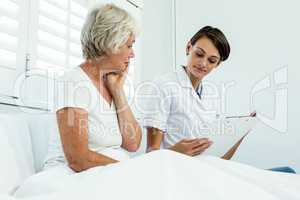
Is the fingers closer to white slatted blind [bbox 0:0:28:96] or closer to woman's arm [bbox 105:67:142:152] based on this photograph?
woman's arm [bbox 105:67:142:152]

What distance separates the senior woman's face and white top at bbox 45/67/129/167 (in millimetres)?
120

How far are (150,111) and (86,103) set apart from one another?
1.55 ft

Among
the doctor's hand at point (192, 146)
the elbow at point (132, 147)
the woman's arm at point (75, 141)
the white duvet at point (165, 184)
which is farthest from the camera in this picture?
the elbow at point (132, 147)

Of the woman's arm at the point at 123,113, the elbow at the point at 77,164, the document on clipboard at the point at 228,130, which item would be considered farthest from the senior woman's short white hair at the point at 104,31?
the document on clipboard at the point at 228,130

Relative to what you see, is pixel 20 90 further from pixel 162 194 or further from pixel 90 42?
pixel 162 194

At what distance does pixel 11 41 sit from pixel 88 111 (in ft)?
1.71

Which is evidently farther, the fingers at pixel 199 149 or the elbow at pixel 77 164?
the fingers at pixel 199 149

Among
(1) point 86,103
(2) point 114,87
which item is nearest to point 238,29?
(2) point 114,87

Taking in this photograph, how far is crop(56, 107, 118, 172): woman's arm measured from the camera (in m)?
1.13

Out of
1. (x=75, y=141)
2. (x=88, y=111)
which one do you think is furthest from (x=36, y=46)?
(x=75, y=141)

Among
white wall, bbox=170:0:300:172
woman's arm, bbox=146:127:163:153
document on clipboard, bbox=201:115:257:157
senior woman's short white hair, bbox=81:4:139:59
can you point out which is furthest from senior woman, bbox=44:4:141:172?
white wall, bbox=170:0:300:172

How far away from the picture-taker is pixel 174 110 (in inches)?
65.8

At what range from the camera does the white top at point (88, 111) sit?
1199 millimetres

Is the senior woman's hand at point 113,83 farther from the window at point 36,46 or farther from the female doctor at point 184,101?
the window at point 36,46
